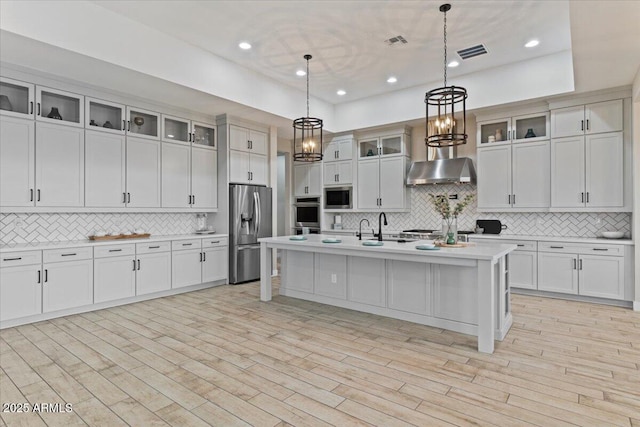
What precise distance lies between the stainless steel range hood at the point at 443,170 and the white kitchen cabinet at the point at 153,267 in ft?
14.6

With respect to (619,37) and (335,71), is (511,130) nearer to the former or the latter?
(619,37)

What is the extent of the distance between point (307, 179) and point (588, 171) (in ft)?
17.2

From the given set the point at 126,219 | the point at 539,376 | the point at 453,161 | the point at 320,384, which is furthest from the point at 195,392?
the point at 453,161

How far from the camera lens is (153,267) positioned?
530 centimetres

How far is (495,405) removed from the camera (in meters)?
2.36

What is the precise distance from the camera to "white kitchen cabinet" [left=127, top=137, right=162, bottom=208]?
532 cm

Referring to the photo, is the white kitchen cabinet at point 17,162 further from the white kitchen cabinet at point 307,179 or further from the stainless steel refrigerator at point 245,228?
the white kitchen cabinet at point 307,179

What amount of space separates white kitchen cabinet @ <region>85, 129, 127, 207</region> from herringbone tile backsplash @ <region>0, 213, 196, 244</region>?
0.39 meters

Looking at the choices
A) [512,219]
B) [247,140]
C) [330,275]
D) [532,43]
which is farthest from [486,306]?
[247,140]

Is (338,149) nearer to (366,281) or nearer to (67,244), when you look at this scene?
(366,281)

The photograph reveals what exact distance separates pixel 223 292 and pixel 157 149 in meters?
2.51

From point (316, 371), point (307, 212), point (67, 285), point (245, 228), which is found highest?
point (307, 212)

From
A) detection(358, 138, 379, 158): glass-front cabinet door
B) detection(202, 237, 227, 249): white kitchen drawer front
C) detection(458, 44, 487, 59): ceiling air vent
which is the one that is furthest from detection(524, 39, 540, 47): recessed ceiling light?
detection(202, 237, 227, 249): white kitchen drawer front

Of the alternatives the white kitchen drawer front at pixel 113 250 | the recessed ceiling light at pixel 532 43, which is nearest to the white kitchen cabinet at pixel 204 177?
the white kitchen drawer front at pixel 113 250
